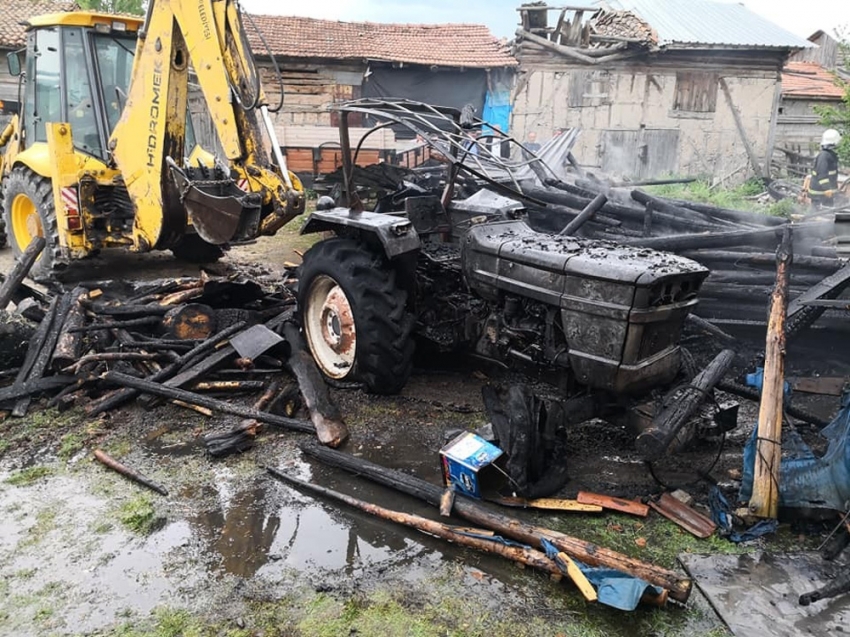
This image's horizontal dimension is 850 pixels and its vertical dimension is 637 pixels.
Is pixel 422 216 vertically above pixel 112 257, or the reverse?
pixel 422 216

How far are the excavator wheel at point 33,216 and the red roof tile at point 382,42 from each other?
10.1 m

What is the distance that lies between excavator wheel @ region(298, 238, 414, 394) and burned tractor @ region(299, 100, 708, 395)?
1 centimetres

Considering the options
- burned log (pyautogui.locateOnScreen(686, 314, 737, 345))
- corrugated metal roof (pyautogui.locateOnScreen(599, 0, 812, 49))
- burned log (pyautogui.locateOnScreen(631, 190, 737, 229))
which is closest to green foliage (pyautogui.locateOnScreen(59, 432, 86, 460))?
burned log (pyautogui.locateOnScreen(686, 314, 737, 345))

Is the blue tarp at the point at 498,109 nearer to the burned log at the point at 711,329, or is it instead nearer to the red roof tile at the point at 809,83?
the red roof tile at the point at 809,83

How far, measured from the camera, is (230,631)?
9.56ft

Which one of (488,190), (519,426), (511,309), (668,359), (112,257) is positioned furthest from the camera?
(112,257)

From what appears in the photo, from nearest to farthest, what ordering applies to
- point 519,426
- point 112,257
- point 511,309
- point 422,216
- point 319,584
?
point 319,584 < point 519,426 < point 511,309 < point 422,216 < point 112,257

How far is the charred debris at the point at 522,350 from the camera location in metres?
3.55

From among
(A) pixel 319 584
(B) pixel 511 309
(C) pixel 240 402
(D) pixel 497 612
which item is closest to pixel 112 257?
(C) pixel 240 402

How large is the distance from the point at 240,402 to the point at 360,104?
2.61 m

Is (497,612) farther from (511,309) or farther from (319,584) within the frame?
(511,309)

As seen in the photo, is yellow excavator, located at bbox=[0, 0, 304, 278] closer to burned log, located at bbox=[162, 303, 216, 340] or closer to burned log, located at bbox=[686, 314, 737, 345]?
burned log, located at bbox=[162, 303, 216, 340]

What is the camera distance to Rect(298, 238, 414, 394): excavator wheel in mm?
4965

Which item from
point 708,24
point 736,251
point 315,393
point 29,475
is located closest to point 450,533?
point 315,393
